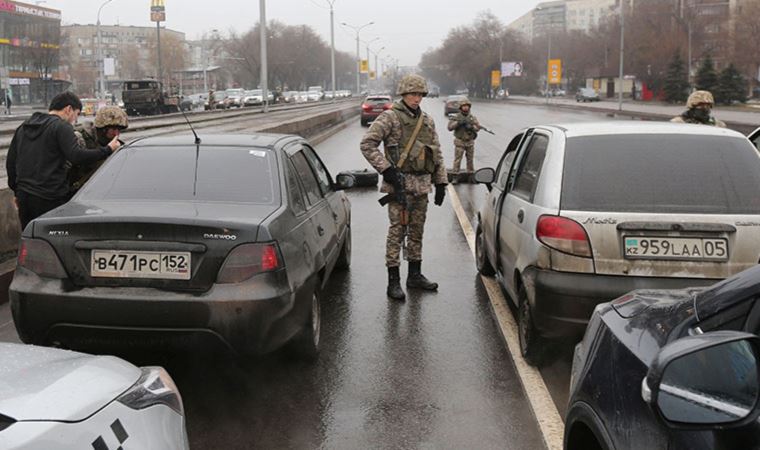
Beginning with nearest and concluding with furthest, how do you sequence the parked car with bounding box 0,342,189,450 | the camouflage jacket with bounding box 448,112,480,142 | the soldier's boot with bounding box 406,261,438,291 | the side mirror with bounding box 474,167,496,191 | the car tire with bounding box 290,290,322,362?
the parked car with bounding box 0,342,189,450
the car tire with bounding box 290,290,322,362
the side mirror with bounding box 474,167,496,191
the soldier's boot with bounding box 406,261,438,291
the camouflage jacket with bounding box 448,112,480,142

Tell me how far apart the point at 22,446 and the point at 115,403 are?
1.32 feet

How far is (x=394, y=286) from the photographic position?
6484 mm

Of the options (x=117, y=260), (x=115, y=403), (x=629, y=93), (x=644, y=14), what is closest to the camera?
(x=115, y=403)

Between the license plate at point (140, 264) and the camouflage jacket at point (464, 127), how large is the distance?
1093 cm

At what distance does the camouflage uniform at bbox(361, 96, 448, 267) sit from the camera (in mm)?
6328

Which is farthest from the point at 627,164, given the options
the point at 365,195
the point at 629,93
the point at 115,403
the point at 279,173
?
the point at 629,93

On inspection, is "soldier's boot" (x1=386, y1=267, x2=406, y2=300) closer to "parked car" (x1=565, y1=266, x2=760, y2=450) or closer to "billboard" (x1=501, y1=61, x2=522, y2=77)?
"parked car" (x1=565, y1=266, x2=760, y2=450)

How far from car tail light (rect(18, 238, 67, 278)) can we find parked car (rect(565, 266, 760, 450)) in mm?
2878

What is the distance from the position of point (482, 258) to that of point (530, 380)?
283 centimetres

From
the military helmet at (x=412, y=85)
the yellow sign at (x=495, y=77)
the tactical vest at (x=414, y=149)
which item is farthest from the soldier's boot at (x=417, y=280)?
the yellow sign at (x=495, y=77)

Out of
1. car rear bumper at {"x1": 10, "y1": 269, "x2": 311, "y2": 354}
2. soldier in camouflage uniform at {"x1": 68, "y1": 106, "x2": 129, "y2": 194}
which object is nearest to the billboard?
soldier in camouflage uniform at {"x1": 68, "y1": 106, "x2": 129, "y2": 194}

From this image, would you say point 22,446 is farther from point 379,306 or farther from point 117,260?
point 379,306

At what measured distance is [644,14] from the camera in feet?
331

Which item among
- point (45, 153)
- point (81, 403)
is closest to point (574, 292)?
→ point (81, 403)
